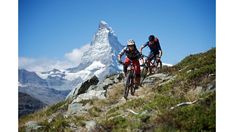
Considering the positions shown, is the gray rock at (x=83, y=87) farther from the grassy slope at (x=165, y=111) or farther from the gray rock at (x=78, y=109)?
the grassy slope at (x=165, y=111)

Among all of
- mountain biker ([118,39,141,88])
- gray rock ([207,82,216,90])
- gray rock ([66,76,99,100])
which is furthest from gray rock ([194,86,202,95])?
gray rock ([66,76,99,100])

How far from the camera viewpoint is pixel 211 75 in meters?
13.3

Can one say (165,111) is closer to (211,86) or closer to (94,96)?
(211,86)

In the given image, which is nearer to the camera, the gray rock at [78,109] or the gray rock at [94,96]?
the gray rock at [78,109]

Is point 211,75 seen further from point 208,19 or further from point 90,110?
point 90,110

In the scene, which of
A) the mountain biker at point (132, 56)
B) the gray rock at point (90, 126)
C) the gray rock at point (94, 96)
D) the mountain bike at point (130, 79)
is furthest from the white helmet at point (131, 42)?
the gray rock at point (94, 96)

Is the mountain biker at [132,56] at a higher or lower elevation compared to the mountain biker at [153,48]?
lower

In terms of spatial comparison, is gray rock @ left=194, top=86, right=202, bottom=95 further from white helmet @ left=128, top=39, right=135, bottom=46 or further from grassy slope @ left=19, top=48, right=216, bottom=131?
white helmet @ left=128, top=39, right=135, bottom=46

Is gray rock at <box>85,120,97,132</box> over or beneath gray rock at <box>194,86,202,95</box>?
beneath

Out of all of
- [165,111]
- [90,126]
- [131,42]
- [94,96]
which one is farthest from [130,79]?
[165,111]
